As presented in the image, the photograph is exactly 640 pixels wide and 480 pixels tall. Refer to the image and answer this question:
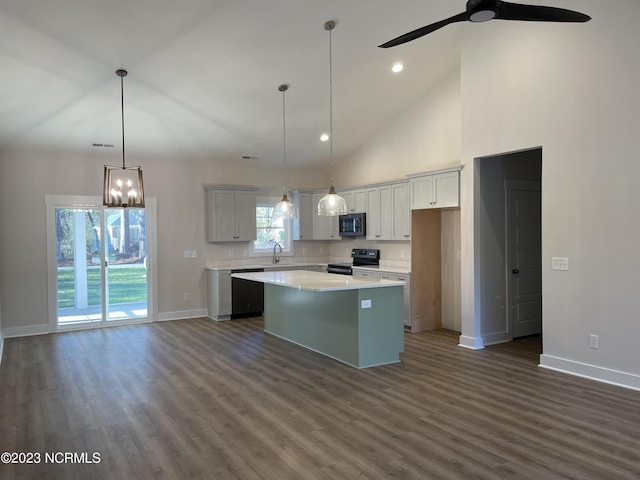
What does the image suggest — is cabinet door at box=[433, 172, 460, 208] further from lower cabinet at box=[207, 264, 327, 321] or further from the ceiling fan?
lower cabinet at box=[207, 264, 327, 321]

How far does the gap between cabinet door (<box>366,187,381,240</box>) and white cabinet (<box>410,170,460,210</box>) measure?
1.00 m

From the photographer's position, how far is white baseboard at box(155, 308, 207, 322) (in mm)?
7992

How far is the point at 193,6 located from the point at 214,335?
4.40 metres

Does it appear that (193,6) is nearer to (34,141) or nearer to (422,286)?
(34,141)

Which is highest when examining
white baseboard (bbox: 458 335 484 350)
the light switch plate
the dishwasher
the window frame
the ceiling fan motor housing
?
the ceiling fan motor housing

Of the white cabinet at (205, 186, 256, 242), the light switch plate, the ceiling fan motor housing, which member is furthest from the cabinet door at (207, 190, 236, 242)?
the ceiling fan motor housing

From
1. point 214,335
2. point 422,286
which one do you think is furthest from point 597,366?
point 214,335

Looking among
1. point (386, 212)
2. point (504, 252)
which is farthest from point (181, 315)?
point (504, 252)

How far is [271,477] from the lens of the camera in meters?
2.83

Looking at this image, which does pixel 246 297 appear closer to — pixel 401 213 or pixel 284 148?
pixel 284 148

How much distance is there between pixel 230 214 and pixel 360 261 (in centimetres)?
249

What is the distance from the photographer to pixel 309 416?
3.79 metres

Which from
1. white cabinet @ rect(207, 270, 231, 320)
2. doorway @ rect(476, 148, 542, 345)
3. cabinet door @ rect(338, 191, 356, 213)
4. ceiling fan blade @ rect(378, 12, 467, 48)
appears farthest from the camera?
cabinet door @ rect(338, 191, 356, 213)

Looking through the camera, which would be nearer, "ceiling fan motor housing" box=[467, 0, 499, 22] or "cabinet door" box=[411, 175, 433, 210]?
"ceiling fan motor housing" box=[467, 0, 499, 22]
